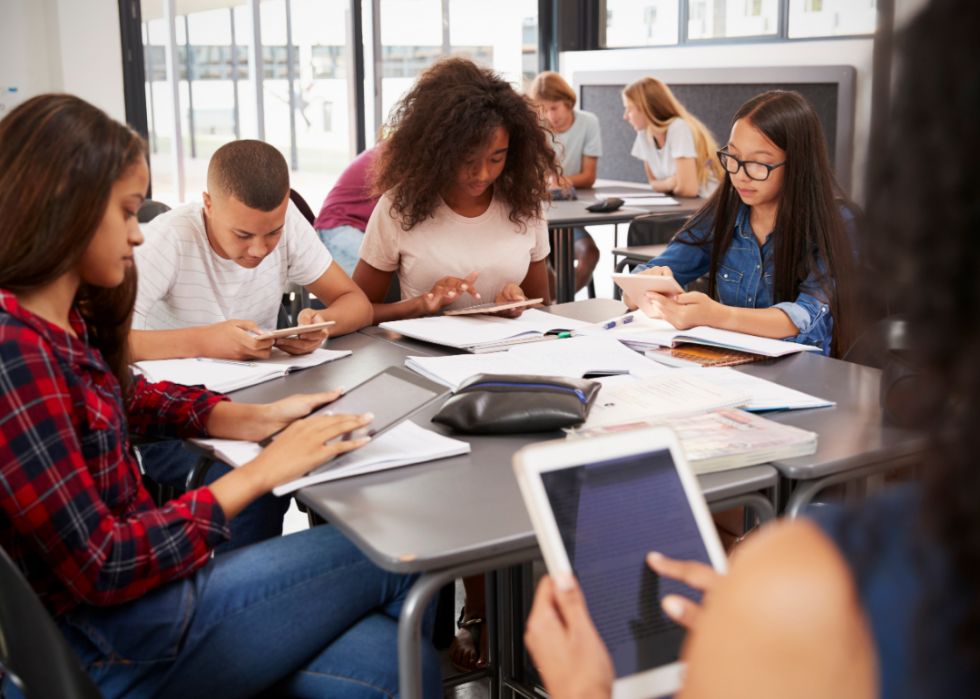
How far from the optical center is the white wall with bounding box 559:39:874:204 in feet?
15.5

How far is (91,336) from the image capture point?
48.2 inches

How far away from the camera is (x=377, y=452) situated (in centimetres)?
121

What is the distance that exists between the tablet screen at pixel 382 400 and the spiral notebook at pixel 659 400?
24 centimetres

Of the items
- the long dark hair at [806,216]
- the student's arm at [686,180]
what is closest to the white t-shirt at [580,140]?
the student's arm at [686,180]

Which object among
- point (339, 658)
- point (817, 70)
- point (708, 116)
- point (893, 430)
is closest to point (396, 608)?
point (339, 658)

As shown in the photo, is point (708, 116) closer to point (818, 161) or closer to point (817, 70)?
point (817, 70)

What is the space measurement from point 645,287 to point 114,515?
1.17m

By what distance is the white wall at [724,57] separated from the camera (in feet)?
15.5

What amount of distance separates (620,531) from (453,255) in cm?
152

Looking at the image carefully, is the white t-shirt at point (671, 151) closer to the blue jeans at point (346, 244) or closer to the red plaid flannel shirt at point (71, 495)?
the blue jeans at point (346, 244)

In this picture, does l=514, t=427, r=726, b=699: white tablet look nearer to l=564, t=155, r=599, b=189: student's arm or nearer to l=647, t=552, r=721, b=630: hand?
l=647, t=552, r=721, b=630: hand

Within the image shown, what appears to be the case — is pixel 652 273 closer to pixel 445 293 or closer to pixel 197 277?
pixel 445 293

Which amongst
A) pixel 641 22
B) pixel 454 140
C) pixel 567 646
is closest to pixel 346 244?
pixel 454 140

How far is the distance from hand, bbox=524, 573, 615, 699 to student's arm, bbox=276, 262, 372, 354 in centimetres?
111
